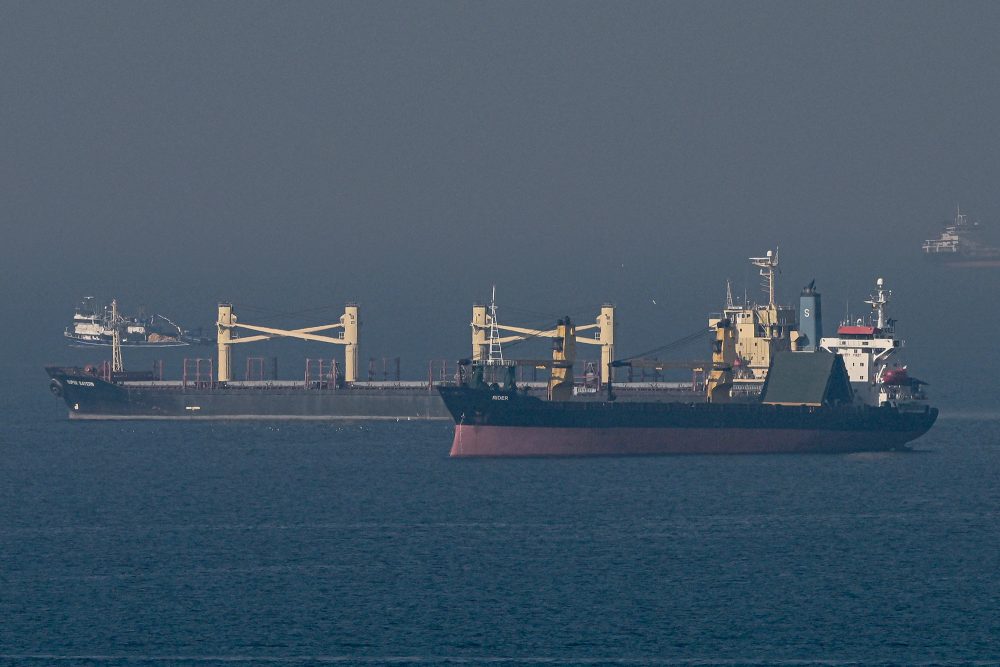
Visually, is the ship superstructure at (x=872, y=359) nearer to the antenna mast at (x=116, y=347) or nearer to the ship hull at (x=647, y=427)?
the ship hull at (x=647, y=427)

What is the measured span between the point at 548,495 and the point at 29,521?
19.6 m

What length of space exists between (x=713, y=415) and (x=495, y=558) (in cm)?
3069

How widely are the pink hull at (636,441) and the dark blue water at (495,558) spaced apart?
119cm

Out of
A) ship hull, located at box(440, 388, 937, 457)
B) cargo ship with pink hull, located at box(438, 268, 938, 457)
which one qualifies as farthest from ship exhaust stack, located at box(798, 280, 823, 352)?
ship hull, located at box(440, 388, 937, 457)

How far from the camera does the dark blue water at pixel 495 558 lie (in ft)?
177

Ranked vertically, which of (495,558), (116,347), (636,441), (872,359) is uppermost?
(116,347)

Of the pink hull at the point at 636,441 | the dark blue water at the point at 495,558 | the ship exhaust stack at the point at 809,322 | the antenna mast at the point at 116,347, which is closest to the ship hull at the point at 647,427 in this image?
the pink hull at the point at 636,441

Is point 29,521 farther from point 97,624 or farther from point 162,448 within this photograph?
point 162,448

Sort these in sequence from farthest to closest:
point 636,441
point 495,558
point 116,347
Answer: point 116,347, point 636,441, point 495,558

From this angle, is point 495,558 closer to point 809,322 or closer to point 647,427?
point 647,427

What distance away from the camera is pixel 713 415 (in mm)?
94438

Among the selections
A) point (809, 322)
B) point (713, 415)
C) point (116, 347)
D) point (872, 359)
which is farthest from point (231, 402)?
point (872, 359)

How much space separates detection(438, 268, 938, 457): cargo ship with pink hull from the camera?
9231 cm

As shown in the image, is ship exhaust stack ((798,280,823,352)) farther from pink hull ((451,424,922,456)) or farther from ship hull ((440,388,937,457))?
pink hull ((451,424,922,456))
